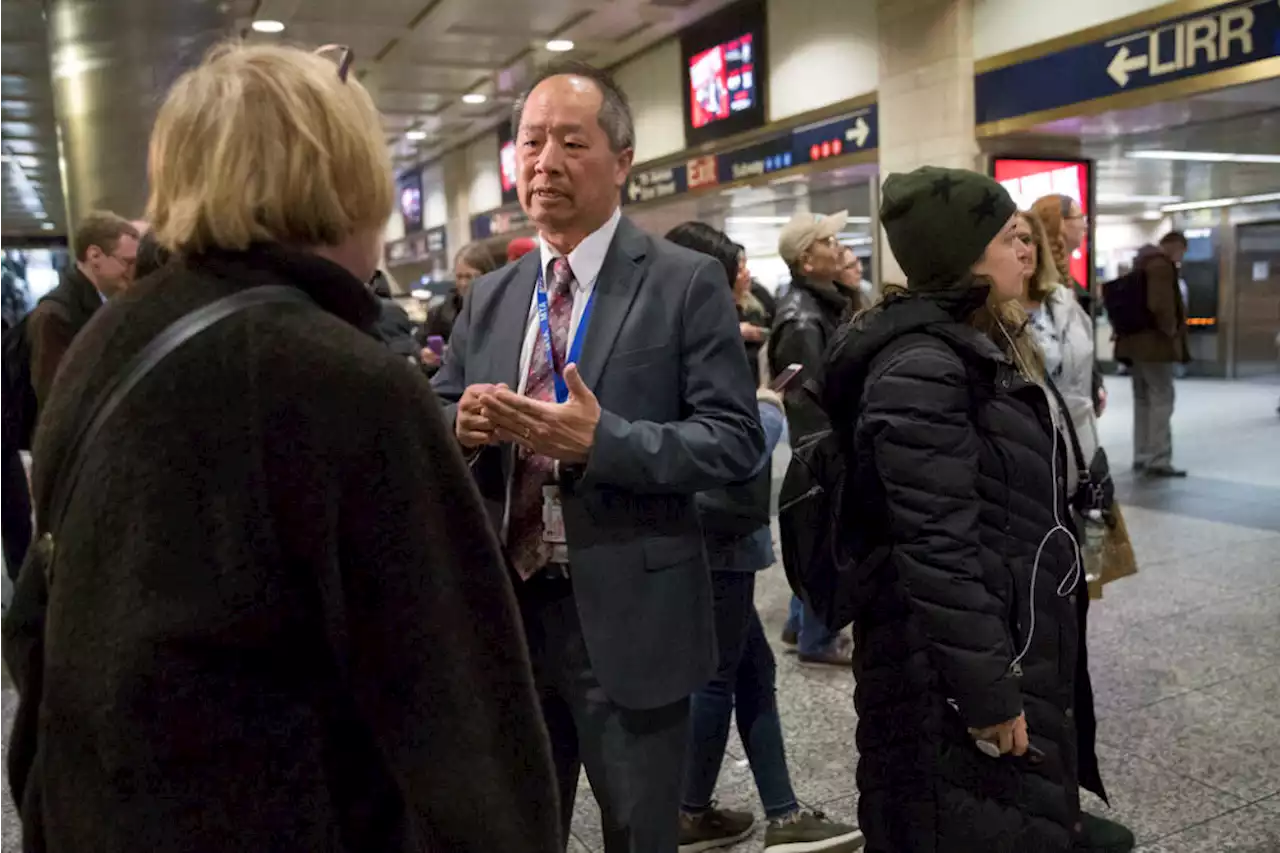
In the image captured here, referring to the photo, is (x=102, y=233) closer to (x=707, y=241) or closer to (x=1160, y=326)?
(x=707, y=241)

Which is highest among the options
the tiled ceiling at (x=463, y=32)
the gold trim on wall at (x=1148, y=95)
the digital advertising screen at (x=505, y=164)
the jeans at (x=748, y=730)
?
the tiled ceiling at (x=463, y=32)

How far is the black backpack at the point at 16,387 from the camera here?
442 centimetres

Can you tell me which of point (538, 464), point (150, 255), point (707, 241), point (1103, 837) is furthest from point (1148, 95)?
point (150, 255)

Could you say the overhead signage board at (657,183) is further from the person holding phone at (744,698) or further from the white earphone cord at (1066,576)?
the white earphone cord at (1066,576)

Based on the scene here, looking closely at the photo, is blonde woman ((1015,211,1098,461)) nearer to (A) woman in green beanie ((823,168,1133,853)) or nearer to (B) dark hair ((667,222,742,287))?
(B) dark hair ((667,222,742,287))

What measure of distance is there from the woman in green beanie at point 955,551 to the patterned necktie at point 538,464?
556 mm

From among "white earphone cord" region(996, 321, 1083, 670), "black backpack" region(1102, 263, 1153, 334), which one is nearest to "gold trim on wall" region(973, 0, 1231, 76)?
"black backpack" region(1102, 263, 1153, 334)

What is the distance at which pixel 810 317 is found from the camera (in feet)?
12.9

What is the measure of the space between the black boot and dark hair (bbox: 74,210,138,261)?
385 cm

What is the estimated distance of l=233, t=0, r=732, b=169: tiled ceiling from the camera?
358 inches

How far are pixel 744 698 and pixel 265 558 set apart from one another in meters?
1.95

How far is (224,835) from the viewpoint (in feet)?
3.25

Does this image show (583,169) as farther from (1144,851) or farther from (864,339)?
(1144,851)

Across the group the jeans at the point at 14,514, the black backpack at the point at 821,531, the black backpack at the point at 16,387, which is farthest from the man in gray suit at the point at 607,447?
the jeans at the point at 14,514
